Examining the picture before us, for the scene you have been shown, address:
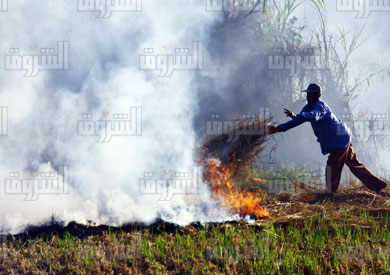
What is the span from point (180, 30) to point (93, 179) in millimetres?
4925

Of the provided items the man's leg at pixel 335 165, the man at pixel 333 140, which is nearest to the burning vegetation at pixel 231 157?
the man at pixel 333 140

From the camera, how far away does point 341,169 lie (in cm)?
694

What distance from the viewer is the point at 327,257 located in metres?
4.36

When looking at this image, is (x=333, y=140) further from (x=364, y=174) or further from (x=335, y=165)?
(x=364, y=174)

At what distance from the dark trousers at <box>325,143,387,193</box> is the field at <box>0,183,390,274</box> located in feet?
3.56

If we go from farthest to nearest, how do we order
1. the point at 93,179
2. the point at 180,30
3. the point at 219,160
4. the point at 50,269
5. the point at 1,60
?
1. the point at 180,30
2. the point at 1,60
3. the point at 93,179
4. the point at 219,160
5. the point at 50,269

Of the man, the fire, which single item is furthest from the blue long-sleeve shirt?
the fire

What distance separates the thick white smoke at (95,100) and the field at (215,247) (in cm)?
97

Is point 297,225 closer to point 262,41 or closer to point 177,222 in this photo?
point 177,222

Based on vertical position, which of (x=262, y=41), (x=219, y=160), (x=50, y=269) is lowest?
(x=50, y=269)

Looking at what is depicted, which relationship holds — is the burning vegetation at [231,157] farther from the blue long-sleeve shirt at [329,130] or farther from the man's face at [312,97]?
the blue long-sleeve shirt at [329,130]

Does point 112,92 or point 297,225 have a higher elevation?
point 112,92

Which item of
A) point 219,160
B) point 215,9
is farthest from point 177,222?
point 215,9

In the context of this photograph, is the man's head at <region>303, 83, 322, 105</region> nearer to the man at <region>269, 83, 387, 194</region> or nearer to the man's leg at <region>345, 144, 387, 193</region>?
the man at <region>269, 83, 387, 194</region>
